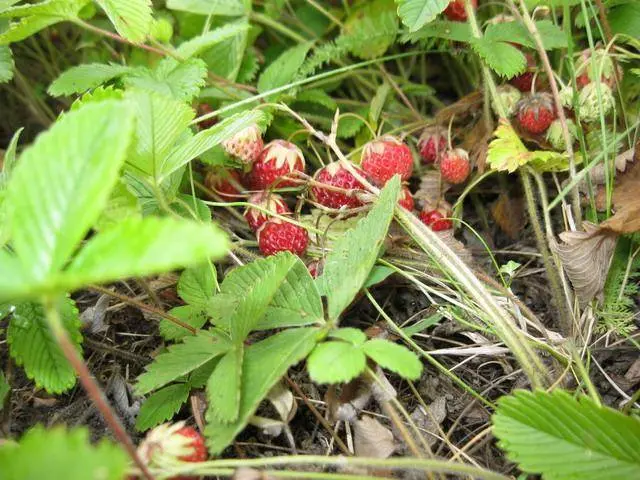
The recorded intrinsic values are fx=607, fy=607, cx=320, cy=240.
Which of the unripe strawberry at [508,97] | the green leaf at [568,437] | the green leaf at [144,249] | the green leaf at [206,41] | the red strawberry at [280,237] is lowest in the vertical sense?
the green leaf at [568,437]

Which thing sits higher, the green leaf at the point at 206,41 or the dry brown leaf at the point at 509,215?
the green leaf at the point at 206,41

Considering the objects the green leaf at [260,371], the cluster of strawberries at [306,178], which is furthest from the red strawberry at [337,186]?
the green leaf at [260,371]

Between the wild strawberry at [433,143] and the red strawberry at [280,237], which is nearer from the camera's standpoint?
the red strawberry at [280,237]

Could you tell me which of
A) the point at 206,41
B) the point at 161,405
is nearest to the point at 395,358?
the point at 161,405

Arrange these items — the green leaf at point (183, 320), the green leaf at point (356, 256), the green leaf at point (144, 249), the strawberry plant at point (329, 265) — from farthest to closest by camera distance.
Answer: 1. the green leaf at point (183, 320)
2. the green leaf at point (356, 256)
3. the strawberry plant at point (329, 265)
4. the green leaf at point (144, 249)

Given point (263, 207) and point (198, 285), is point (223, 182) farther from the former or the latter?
point (198, 285)

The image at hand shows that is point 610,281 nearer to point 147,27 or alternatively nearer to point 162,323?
point 162,323

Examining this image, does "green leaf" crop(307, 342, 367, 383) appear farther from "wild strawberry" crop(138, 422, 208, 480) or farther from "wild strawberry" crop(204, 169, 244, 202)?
"wild strawberry" crop(204, 169, 244, 202)

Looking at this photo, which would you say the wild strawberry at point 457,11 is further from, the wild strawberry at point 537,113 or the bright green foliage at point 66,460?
the bright green foliage at point 66,460
